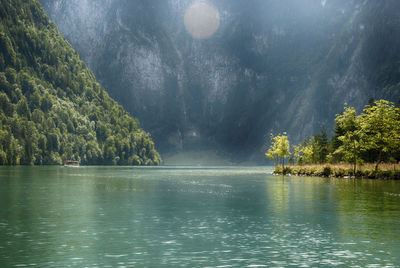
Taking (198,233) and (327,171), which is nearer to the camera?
(198,233)

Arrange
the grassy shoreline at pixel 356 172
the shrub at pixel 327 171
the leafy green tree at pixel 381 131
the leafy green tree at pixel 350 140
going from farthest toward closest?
the shrub at pixel 327 171 → the leafy green tree at pixel 350 140 → the leafy green tree at pixel 381 131 → the grassy shoreline at pixel 356 172

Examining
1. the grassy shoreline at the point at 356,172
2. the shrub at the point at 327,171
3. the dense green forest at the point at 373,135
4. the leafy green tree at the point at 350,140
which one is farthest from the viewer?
the shrub at the point at 327,171

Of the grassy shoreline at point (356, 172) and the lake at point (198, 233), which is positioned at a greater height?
the grassy shoreline at point (356, 172)

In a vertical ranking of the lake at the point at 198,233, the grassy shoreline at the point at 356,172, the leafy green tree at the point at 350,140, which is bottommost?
the lake at the point at 198,233

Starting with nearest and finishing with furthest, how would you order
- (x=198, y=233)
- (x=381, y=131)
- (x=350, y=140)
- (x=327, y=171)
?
1. (x=198, y=233)
2. (x=381, y=131)
3. (x=350, y=140)
4. (x=327, y=171)

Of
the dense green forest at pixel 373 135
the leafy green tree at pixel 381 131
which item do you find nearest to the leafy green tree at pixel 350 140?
the dense green forest at pixel 373 135

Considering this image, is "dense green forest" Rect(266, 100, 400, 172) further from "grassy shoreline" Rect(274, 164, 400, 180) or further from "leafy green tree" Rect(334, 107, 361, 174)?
"grassy shoreline" Rect(274, 164, 400, 180)

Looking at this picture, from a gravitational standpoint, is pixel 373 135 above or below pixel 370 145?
above

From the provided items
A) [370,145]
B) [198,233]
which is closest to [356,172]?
[370,145]

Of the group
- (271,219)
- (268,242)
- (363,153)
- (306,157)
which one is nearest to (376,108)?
(363,153)

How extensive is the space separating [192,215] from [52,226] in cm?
1121

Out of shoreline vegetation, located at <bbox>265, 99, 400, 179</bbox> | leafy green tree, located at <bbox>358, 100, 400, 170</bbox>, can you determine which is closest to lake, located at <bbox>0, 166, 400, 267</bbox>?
shoreline vegetation, located at <bbox>265, 99, 400, 179</bbox>

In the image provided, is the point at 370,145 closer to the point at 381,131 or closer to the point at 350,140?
the point at 381,131

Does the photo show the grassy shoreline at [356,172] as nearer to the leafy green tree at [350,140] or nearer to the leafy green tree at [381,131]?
the leafy green tree at [350,140]
